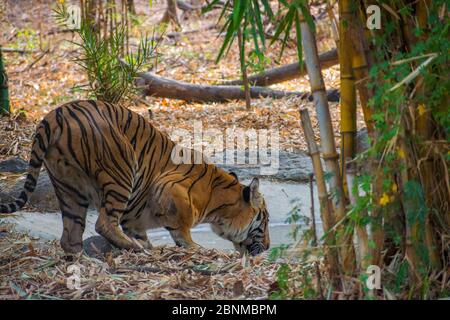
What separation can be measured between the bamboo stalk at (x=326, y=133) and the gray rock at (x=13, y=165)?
503 centimetres

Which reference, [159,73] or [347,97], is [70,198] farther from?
[159,73]

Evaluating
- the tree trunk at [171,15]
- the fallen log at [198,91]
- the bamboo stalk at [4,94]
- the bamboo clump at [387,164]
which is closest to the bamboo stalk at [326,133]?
the bamboo clump at [387,164]

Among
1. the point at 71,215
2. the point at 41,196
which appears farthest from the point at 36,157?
the point at 41,196

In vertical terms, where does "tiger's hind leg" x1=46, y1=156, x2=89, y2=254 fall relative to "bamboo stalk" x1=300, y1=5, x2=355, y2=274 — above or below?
below

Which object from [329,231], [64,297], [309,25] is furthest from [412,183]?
[64,297]

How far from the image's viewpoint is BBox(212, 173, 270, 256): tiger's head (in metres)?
6.84

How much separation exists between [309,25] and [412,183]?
0.90m

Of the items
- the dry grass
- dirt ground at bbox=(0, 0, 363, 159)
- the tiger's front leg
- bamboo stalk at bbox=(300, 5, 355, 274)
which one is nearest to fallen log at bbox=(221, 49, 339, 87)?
dirt ground at bbox=(0, 0, 363, 159)

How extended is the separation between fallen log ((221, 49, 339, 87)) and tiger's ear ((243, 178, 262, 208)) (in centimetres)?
531

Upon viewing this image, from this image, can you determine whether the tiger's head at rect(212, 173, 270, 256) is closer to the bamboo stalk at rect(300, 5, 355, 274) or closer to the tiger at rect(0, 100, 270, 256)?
the tiger at rect(0, 100, 270, 256)

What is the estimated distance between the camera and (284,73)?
39.8 feet

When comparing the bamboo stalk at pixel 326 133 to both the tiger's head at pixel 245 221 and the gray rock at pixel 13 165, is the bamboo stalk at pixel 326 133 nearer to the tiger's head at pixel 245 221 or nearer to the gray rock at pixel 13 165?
the tiger's head at pixel 245 221

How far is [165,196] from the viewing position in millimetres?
6441

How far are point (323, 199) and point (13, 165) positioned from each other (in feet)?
16.9
